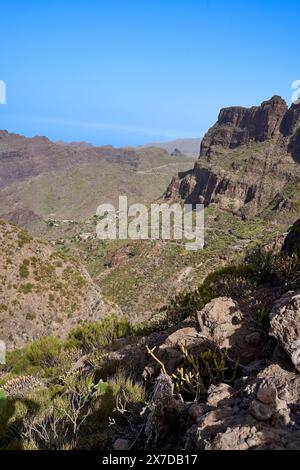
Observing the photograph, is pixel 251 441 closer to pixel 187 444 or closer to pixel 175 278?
pixel 187 444

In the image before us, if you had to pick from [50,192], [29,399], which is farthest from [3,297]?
[50,192]

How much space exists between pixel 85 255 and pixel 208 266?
2423cm

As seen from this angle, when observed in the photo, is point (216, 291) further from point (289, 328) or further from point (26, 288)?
point (26, 288)

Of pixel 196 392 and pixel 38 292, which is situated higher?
pixel 196 392

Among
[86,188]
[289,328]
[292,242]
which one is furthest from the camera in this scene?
[86,188]

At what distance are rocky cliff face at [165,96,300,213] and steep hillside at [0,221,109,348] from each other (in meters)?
54.8

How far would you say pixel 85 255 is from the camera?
60.6 meters

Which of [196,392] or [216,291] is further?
[216,291]

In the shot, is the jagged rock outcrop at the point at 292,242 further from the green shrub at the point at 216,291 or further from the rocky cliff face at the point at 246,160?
the rocky cliff face at the point at 246,160

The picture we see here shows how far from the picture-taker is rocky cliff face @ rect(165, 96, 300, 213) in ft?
267

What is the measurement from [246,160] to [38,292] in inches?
2781

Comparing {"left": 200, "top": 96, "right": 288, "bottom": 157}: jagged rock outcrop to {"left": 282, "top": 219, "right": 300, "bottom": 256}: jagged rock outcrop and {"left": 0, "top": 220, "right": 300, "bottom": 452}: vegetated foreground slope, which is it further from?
{"left": 0, "top": 220, "right": 300, "bottom": 452}: vegetated foreground slope

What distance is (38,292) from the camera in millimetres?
27578

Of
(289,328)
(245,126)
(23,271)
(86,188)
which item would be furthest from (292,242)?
(86,188)
